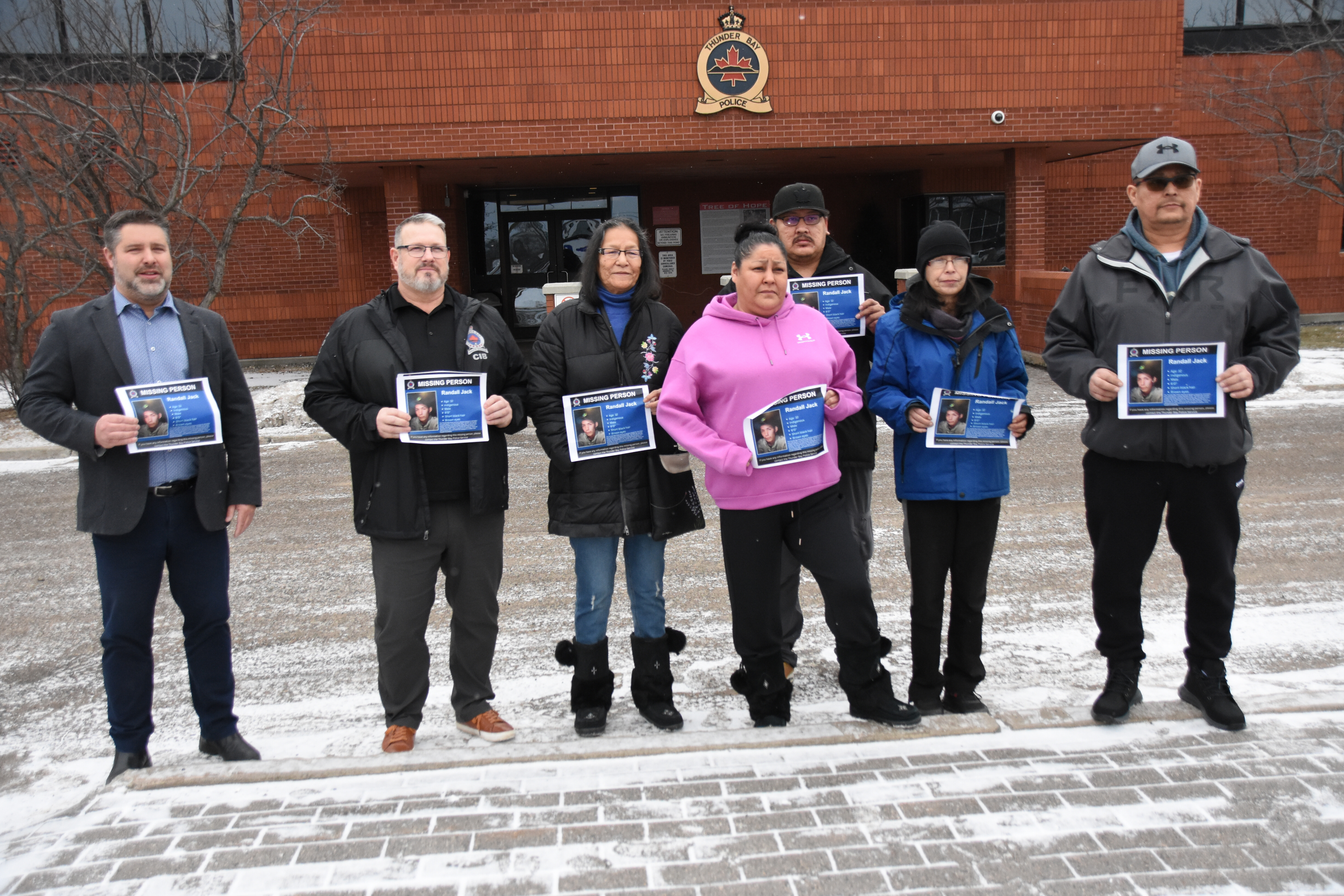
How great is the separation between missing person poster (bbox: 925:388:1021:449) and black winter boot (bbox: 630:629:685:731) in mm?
1316

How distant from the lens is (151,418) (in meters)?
3.67

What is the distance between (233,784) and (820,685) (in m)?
2.41

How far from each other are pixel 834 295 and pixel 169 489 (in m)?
2.74

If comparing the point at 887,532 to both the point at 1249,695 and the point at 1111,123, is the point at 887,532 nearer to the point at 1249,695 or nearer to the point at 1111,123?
the point at 1249,695

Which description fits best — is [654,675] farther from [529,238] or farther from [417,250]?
[529,238]

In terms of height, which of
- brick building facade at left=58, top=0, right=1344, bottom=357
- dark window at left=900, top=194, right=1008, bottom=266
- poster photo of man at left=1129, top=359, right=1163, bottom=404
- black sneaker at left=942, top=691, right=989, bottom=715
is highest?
brick building facade at left=58, top=0, right=1344, bottom=357

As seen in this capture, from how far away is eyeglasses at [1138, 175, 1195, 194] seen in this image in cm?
367

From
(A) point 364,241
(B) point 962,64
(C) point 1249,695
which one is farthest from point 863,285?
(A) point 364,241

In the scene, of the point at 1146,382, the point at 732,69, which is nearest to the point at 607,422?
the point at 1146,382

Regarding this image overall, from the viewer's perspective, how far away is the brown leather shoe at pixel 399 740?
391 centimetres

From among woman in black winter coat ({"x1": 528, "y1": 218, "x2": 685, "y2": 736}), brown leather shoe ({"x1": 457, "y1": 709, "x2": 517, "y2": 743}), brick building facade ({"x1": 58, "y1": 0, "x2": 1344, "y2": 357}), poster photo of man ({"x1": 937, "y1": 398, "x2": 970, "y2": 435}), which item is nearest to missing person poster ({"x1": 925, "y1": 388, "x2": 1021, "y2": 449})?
poster photo of man ({"x1": 937, "y1": 398, "x2": 970, "y2": 435})

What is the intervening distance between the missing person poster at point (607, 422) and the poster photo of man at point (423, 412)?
1.60 ft

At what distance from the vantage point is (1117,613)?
393cm

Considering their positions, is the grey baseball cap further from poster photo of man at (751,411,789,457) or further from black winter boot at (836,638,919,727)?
black winter boot at (836,638,919,727)
